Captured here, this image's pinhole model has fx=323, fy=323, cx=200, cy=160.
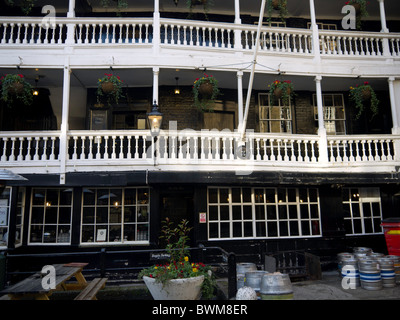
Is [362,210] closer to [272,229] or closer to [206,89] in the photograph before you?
[272,229]

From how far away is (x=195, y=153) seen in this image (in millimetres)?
9953

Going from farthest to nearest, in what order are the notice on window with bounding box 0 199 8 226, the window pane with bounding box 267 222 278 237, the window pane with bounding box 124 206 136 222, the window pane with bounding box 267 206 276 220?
the window pane with bounding box 267 206 276 220, the window pane with bounding box 267 222 278 237, the window pane with bounding box 124 206 136 222, the notice on window with bounding box 0 199 8 226

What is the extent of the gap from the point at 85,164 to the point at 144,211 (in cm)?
243

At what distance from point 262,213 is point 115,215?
492cm

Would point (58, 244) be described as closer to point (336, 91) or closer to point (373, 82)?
point (336, 91)

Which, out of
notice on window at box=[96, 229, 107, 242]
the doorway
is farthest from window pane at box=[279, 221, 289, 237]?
notice on window at box=[96, 229, 107, 242]

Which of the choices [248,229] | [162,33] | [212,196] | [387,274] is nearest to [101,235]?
[212,196]

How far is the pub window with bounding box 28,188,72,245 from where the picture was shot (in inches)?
408

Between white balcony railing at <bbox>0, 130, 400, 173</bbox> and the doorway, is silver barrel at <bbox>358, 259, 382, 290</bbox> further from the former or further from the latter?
the doorway

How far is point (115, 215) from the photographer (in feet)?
34.7

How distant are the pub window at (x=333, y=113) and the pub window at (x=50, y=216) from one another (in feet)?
32.8

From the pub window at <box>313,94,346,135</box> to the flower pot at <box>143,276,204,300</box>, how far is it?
9.50m

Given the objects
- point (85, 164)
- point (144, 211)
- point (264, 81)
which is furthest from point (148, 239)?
point (264, 81)

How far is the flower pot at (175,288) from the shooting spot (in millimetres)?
5648
